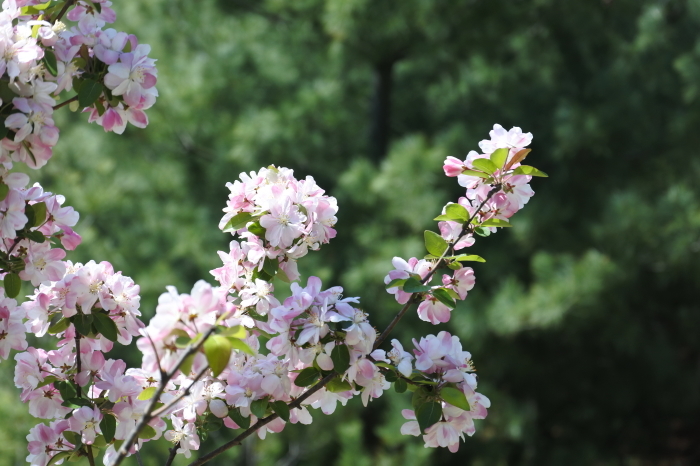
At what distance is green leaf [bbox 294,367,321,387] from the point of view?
63 centimetres

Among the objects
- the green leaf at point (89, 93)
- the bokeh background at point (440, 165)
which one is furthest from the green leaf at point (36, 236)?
the bokeh background at point (440, 165)

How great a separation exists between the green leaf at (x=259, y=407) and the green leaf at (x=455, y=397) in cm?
15

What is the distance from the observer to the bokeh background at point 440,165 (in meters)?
2.10

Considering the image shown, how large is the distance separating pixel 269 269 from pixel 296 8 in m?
1.80

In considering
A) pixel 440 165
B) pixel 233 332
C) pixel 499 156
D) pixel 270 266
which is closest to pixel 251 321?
pixel 270 266

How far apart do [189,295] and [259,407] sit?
115mm

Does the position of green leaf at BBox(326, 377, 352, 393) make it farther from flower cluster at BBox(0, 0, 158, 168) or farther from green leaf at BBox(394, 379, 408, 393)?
flower cluster at BBox(0, 0, 158, 168)

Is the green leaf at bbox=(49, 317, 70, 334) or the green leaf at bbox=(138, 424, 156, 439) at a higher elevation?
the green leaf at bbox=(49, 317, 70, 334)

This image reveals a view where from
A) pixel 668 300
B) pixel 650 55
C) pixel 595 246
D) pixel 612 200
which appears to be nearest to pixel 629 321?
pixel 595 246

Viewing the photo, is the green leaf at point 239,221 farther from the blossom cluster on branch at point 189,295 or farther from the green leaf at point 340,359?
the green leaf at point 340,359

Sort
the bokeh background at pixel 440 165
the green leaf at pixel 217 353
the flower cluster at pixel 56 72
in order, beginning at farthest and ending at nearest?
the bokeh background at pixel 440 165 < the flower cluster at pixel 56 72 < the green leaf at pixel 217 353

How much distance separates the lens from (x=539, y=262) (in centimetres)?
210

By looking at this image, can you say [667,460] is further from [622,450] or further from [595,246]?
[595,246]

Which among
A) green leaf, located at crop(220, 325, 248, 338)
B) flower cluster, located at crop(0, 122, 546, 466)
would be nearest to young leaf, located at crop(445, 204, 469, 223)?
flower cluster, located at crop(0, 122, 546, 466)
